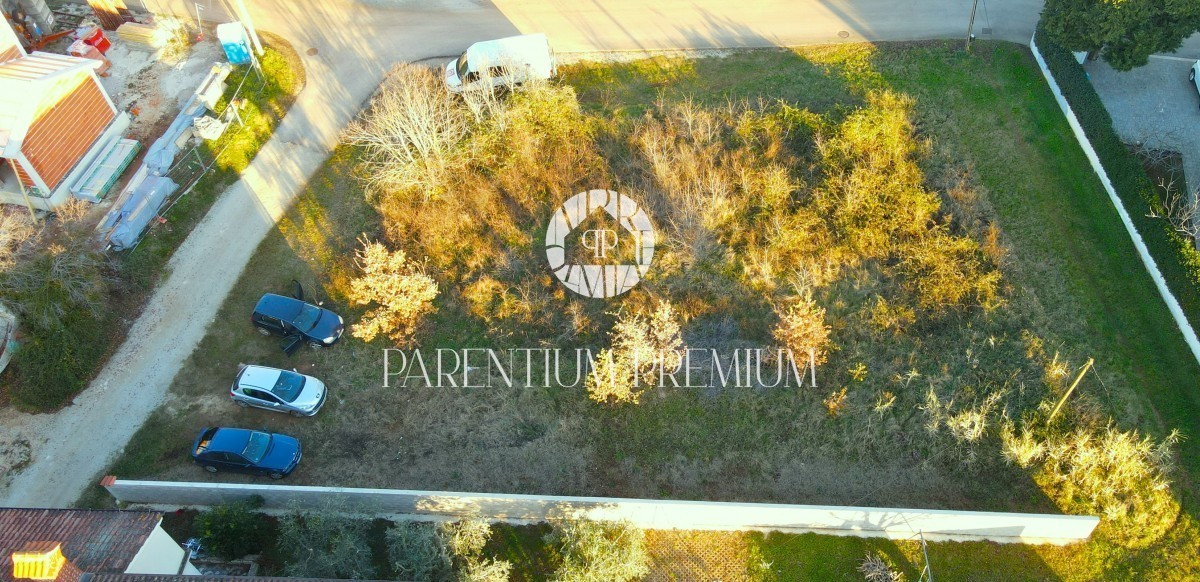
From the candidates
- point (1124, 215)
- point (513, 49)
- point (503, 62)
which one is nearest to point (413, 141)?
point (503, 62)

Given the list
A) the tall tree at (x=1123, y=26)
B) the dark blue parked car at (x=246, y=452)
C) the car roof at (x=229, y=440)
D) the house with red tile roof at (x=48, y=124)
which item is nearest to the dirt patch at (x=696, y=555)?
the dark blue parked car at (x=246, y=452)

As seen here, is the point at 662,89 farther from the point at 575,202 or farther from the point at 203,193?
the point at 203,193

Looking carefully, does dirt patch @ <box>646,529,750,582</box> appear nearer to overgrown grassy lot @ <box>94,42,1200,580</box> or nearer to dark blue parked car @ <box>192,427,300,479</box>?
overgrown grassy lot @ <box>94,42,1200,580</box>

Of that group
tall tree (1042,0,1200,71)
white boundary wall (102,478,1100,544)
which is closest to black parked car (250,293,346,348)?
white boundary wall (102,478,1100,544)

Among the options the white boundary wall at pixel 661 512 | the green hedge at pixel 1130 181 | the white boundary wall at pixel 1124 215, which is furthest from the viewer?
the green hedge at pixel 1130 181

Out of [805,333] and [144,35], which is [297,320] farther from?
[144,35]

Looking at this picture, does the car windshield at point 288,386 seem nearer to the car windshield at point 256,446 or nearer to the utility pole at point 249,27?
the car windshield at point 256,446
